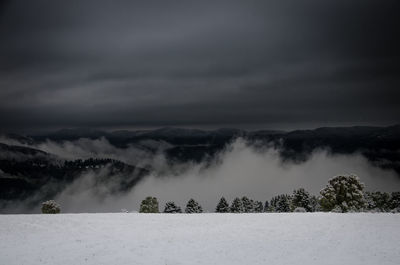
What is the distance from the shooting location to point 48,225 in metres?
38.6

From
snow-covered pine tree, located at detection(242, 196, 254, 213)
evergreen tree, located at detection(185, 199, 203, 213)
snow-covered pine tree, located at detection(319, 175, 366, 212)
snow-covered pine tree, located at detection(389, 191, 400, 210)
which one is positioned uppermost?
snow-covered pine tree, located at detection(319, 175, 366, 212)

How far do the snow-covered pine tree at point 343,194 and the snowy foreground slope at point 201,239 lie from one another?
82.5 feet

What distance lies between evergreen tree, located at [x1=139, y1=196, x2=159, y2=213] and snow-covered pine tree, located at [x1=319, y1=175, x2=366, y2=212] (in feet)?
115

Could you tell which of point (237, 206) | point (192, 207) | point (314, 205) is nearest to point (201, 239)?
point (192, 207)

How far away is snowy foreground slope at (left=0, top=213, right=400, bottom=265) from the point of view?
87.6ft

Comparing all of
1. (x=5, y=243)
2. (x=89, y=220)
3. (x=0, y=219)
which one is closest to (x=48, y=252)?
(x=5, y=243)

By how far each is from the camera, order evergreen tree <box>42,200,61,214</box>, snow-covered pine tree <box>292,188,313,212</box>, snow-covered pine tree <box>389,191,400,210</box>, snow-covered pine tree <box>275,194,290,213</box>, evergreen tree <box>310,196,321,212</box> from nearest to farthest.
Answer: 1. evergreen tree <box>42,200,61,214</box>
2. snow-covered pine tree <box>292,188,313,212</box>
3. evergreen tree <box>310,196,321,212</box>
4. snow-covered pine tree <box>275,194,290,213</box>
5. snow-covered pine tree <box>389,191,400,210</box>

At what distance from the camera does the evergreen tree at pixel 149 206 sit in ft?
267

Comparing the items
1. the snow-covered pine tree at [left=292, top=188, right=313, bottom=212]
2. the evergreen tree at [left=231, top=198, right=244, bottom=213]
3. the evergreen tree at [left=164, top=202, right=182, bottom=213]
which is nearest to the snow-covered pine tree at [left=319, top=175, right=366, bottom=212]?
the snow-covered pine tree at [left=292, top=188, right=313, bottom=212]

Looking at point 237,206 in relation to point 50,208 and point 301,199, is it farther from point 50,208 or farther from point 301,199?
point 50,208

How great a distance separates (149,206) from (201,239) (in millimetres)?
50685

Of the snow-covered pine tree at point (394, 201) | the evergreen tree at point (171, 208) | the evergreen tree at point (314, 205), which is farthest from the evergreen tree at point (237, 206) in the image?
the snow-covered pine tree at point (394, 201)

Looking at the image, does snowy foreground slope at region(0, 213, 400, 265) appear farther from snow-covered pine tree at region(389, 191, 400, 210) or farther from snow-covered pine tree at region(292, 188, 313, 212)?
snow-covered pine tree at region(389, 191, 400, 210)

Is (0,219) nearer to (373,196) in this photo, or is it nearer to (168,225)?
(168,225)
